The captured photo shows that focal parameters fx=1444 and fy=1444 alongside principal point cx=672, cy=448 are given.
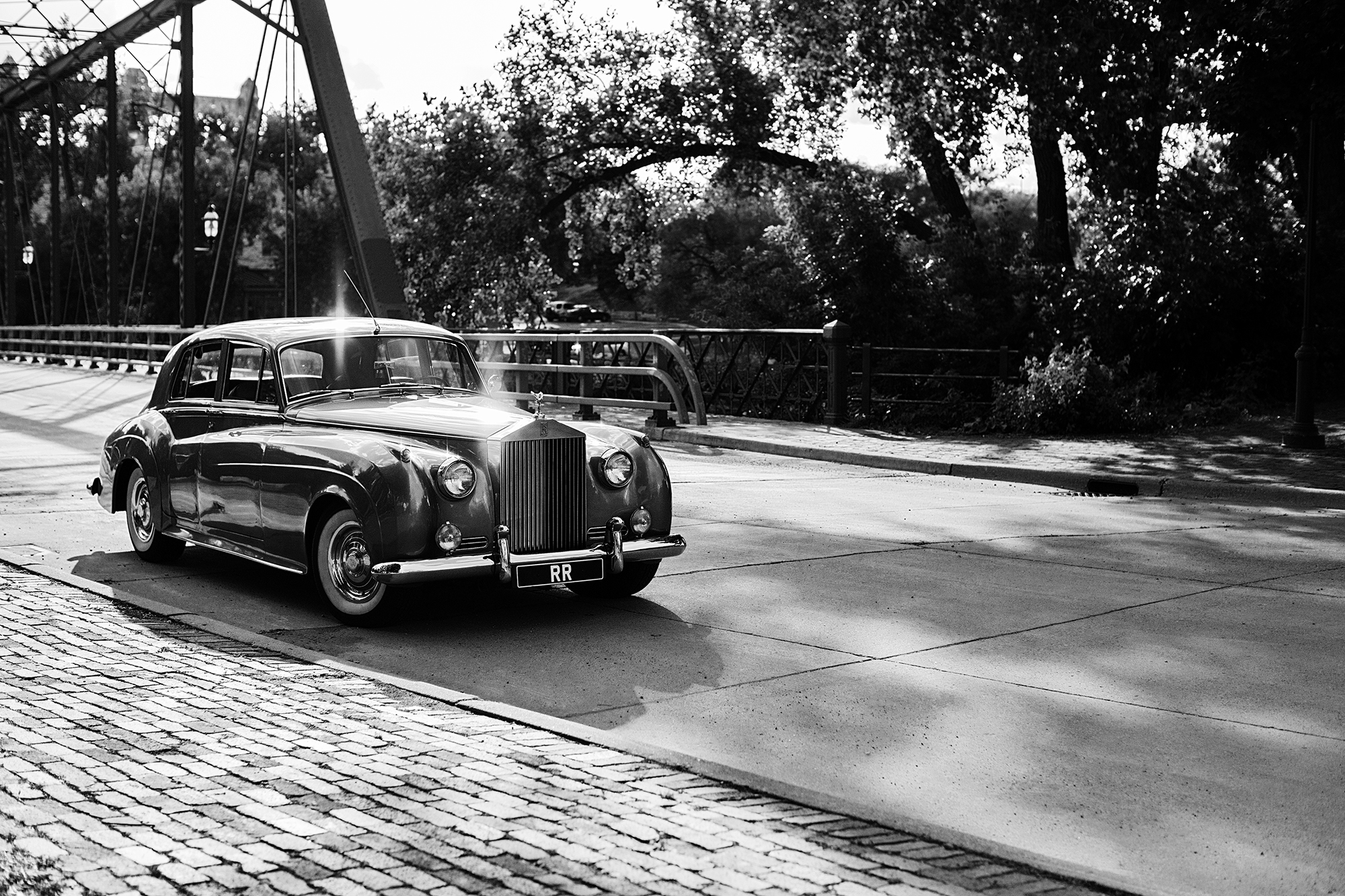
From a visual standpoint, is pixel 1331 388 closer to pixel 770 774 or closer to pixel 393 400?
pixel 393 400

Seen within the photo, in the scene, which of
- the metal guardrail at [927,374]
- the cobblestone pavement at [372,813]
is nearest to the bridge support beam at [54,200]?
the metal guardrail at [927,374]

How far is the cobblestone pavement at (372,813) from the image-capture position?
3.79 metres

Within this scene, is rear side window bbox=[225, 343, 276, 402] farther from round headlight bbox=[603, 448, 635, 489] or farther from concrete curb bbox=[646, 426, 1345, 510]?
concrete curb bbox=[646, 426, 1345, 510]

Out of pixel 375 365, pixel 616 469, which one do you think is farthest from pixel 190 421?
pixel 616 469

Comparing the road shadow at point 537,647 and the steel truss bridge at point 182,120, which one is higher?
the steel truss bridge at point 182,120

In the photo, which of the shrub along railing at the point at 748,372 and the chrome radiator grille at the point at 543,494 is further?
the shrub along railing at the point at 748,372

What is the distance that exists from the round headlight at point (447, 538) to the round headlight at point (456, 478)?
161 mm

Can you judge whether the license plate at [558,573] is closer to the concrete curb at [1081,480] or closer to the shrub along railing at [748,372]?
the concrete curb at [1081,480]

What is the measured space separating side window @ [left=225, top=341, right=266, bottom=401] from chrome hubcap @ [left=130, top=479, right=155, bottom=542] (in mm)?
1018

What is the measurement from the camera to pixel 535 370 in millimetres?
22016

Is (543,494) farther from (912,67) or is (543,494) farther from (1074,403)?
(912,67)

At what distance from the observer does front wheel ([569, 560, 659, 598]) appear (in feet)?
26.3

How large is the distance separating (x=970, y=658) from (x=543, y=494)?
2.28 metres

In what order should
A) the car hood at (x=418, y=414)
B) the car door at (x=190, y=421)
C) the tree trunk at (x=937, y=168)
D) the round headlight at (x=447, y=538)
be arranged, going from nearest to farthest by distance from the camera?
the round headlight at (x=447, y=538) < the car hood at (x=418, y=414) < the car door at (x=190, y=421) < the tree trunk at (x=937, y=168)
